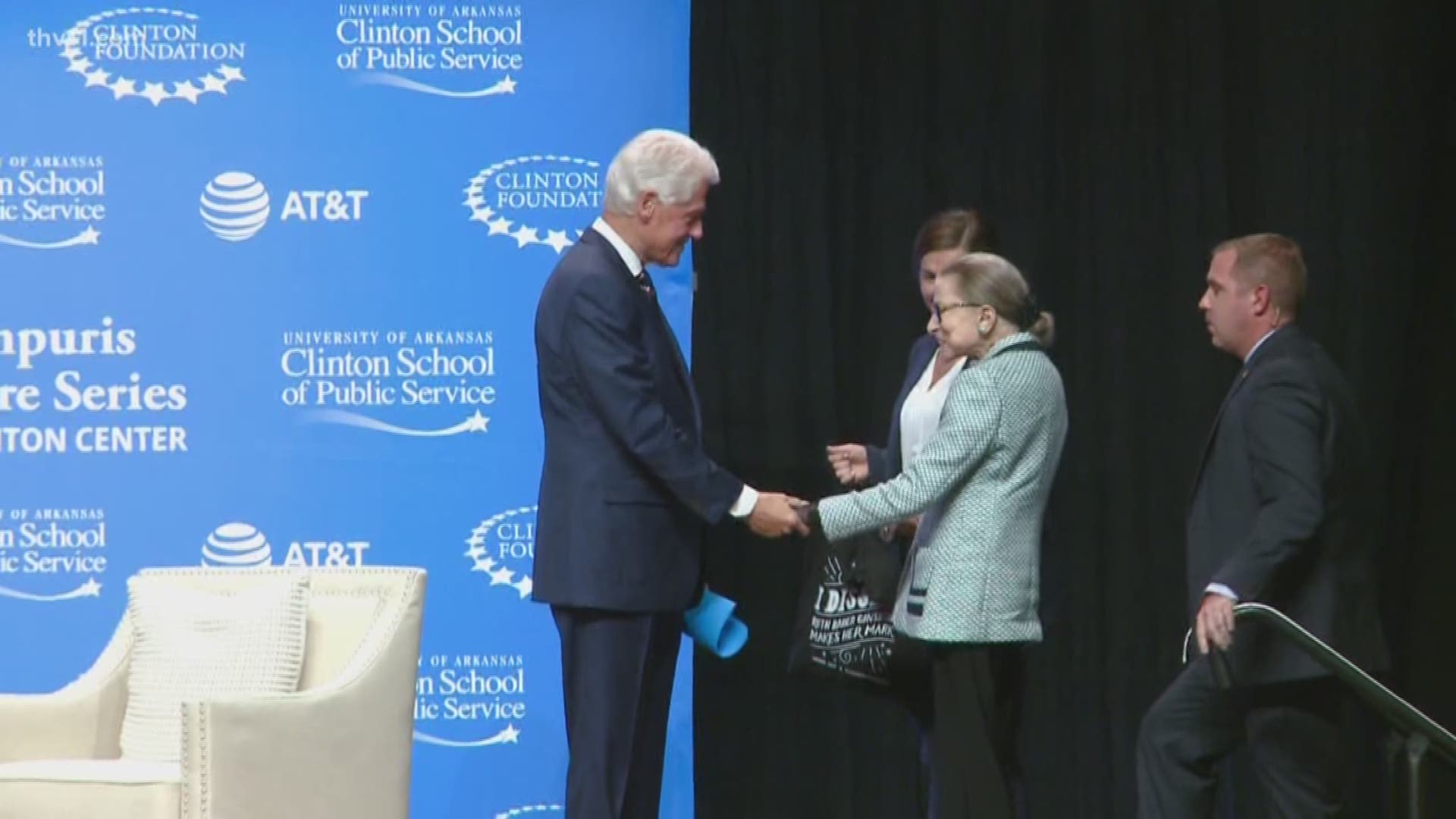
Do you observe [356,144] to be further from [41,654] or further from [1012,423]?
[1012,423]

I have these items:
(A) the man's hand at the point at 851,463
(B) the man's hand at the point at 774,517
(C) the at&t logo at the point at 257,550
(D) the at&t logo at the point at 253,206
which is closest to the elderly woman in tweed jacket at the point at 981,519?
(B) the man's hand at the point at 774,517

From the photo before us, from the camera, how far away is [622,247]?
4.30 m

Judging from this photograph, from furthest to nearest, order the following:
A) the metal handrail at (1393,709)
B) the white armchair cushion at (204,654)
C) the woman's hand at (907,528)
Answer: the woman's hand at (907,528), the white armchair cushion at (204,654), the metal handrail at (1393,709)

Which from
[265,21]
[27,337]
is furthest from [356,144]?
[27,337]

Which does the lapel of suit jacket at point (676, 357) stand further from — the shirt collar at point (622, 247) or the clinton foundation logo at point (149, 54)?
the clinton foundation logo at point (149, 54)

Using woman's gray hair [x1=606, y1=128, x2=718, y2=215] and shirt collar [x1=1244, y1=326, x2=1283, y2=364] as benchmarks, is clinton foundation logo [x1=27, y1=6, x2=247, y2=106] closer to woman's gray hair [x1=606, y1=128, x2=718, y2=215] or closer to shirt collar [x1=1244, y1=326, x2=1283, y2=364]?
woman's gray hair [x1=606, y1=128, x2=718, y2=215]

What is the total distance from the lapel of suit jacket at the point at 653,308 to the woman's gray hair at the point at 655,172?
9 cm

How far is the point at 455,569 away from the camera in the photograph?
5.45 meters

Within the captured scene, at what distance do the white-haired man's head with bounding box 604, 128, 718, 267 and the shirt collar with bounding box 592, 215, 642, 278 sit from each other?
0.01 meters

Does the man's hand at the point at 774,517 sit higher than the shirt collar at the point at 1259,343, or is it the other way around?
the shirt collar at the point at 1259,343

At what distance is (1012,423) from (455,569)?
200 centimetres

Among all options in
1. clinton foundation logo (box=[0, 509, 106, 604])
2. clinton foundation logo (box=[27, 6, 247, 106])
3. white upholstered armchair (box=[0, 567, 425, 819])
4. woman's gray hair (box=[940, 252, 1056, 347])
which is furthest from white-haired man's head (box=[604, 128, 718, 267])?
clinton foundation logo (box=[0, 509, 106, 604])

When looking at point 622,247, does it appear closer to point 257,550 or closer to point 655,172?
point 655,172

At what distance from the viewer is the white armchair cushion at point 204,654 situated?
425 centimetres
